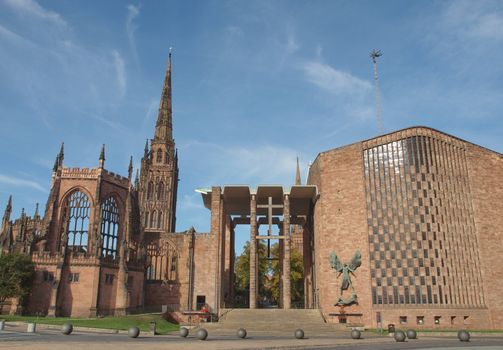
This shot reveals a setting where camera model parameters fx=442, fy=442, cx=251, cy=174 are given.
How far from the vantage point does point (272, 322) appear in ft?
126

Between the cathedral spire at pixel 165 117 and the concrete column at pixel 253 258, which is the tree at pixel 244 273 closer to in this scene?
the concrete column at pixel 253 258

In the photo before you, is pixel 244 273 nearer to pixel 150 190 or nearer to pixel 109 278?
pixel 109 278

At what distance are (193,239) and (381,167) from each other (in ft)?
79.2

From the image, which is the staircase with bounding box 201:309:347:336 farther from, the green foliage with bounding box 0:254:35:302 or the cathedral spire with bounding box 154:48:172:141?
the cathedral spire with bounding box 154:48:172:141

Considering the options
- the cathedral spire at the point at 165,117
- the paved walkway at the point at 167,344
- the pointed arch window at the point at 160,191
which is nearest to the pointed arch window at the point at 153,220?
the pointed arch window at the point at 160,191

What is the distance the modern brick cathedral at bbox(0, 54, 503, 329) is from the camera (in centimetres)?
4103

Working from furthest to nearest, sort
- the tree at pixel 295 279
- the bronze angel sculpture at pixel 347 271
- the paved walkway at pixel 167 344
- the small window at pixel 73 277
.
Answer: the tree at pixel 295 279 < the small window at pixel 73 277 < the bronze angel sculpture at pixel 347 271 < the paved walkway at pixel 167 344

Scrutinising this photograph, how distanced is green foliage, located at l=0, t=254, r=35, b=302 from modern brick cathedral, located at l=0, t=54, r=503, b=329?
1.41 m

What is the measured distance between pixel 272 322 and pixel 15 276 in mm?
23438

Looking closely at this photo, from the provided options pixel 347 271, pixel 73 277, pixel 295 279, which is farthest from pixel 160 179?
pixel 347 271

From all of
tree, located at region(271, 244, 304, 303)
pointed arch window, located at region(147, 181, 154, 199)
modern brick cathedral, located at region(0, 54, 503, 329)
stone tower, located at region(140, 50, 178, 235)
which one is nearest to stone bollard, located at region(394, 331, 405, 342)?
modern brick cathedral, located at region(0, 54, 503, 329)

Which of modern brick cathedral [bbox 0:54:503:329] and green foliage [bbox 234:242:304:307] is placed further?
green foliage [bbox 234:242:304:307]

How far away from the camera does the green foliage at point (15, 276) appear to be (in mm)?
39375

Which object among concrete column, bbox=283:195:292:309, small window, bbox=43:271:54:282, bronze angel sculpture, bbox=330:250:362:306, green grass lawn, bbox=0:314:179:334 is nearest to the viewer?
green grass lawn, bbox=0:314:179:334
